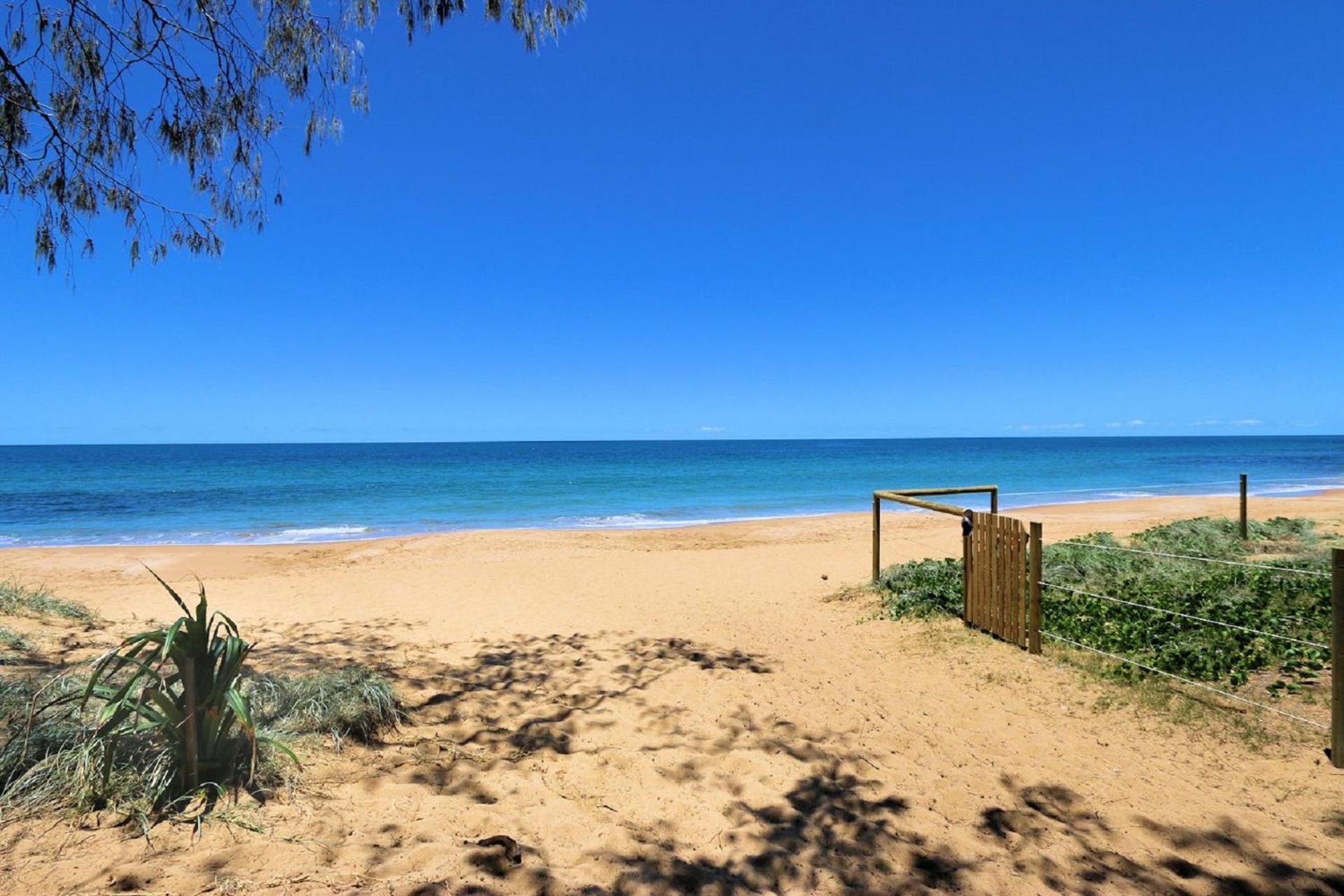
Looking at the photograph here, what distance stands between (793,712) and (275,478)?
1971 inches

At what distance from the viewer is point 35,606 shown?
279 inches

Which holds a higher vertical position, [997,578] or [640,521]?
[997,578]

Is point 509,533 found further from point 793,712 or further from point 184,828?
point 184,828

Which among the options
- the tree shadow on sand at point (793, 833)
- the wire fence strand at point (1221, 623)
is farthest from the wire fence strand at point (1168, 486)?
the tree shadow on sand at point (793, 833)

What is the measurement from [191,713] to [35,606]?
19.9 ft

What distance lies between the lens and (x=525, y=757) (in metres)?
4.25

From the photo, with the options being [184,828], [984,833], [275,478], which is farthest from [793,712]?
[275,478]

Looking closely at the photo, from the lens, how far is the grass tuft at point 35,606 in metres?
6.82

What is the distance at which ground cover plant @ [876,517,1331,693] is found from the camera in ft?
17.0

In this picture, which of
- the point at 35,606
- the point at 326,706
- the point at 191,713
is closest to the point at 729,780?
the point at 326,706

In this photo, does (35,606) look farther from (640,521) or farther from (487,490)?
(487,490)

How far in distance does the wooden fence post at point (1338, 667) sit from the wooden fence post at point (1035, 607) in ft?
7.17

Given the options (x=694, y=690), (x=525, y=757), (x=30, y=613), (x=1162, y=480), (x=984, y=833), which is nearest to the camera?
(x=984, y=833)

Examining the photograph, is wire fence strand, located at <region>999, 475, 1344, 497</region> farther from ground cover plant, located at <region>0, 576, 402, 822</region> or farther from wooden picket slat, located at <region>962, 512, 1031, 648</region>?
ground cover plant, located at <region>0, 576, 402, 822</region>
